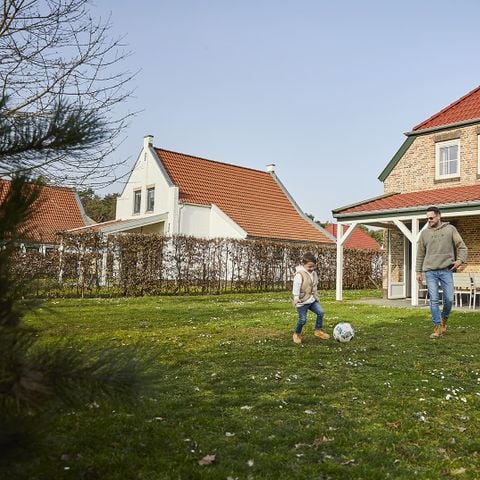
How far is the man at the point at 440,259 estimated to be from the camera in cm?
827

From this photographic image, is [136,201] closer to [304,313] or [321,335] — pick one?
[321,335]

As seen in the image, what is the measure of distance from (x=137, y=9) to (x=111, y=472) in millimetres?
7135

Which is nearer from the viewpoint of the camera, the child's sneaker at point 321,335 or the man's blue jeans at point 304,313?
the man's blue jeans at point 304,313


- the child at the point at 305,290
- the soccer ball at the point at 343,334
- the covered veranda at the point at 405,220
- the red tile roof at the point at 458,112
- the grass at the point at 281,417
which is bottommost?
the grass at the point at 281,417

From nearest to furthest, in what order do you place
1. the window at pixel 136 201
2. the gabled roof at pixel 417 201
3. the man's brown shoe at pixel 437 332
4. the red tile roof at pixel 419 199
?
1. the man's brown shoe at pixel 437 332
2. the gabled roof at pixel 417 201
3. the red tile roof at pixel 419 199
4. the window at pixel 136 201

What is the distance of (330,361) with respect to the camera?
6.18m

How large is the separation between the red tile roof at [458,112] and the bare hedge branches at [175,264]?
24.9ft

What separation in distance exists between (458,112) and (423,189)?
2947 millimetres

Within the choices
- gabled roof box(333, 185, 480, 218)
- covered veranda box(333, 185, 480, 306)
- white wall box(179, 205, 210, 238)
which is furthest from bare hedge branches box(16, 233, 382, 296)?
white wall box(179, 205, 210, 238)

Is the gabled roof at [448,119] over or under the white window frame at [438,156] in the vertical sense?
over

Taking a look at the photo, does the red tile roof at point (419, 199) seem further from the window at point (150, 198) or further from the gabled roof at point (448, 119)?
the window at point (150, 198)

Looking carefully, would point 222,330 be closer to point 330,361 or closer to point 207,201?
point 330,361

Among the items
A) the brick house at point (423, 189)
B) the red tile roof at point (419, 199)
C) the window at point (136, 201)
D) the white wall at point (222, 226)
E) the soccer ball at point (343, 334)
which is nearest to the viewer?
the soccer ball at point (343, 334)

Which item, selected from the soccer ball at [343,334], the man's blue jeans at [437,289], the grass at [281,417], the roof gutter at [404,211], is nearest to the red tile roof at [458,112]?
the roof gutter at [404,211]
